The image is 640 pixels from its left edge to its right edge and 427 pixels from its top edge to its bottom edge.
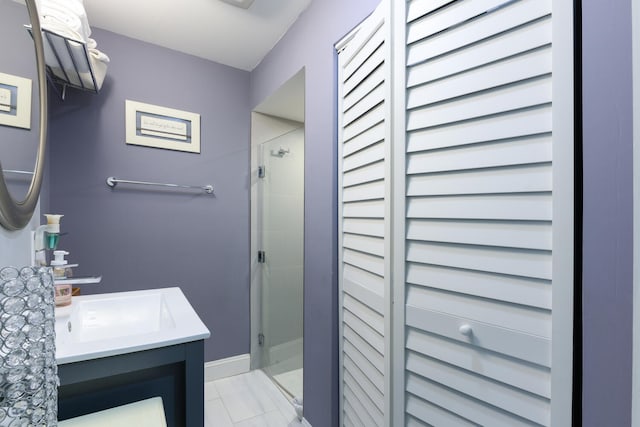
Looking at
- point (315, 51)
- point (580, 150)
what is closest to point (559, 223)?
point (580, 150)

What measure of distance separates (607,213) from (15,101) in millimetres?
1273

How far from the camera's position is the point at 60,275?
4.10 ft

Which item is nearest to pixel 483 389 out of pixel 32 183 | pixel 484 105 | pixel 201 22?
pixel 484 105

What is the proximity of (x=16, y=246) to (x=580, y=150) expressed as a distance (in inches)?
48.8

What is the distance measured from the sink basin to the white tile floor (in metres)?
0.82

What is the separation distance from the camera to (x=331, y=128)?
1.39 meters

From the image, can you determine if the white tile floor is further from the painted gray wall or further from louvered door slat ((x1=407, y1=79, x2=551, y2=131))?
louvered door slat ((x1=407, y1=79, x2=551, y2=131))

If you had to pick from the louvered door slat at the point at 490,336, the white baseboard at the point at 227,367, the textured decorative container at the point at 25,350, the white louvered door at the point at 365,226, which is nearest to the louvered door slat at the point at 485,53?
the white louvered door at the point at 365,226

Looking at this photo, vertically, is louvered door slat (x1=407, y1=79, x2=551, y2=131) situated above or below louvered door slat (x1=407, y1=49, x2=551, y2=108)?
below

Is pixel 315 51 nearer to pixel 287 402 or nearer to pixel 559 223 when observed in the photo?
pixel 559 223

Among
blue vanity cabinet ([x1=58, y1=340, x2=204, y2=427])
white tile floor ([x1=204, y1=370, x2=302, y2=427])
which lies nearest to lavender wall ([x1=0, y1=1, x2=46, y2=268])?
blue vanity cabinet ([x1=58, y1=340, x2=204, y2=427])

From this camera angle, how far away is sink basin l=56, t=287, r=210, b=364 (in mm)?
885

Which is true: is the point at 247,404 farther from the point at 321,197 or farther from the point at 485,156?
the point at 485,156

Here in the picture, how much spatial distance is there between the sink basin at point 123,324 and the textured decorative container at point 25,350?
50 centimetres
